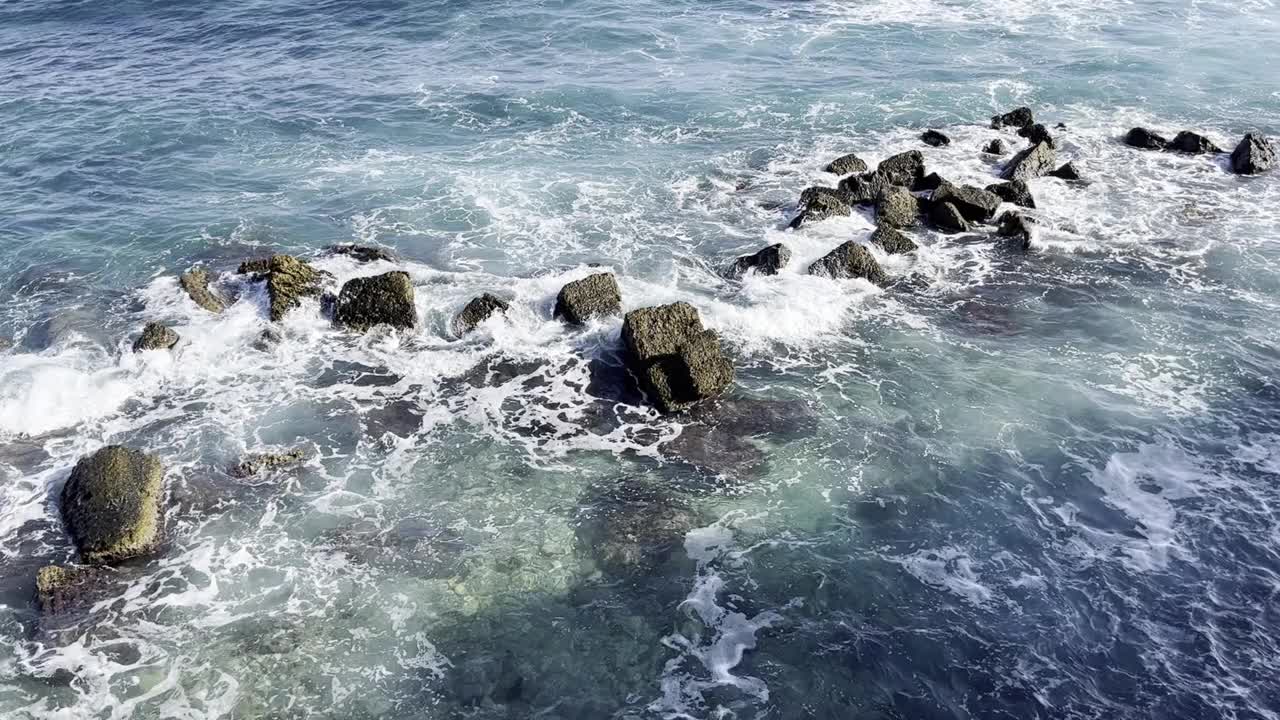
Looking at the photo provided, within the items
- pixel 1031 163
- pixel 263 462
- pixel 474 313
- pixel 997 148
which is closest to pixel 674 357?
pixel 474 313

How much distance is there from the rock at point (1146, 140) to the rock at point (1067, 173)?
13.2ft

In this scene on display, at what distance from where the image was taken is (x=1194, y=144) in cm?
2947

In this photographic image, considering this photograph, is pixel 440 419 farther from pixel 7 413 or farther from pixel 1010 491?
pixel 1010 491

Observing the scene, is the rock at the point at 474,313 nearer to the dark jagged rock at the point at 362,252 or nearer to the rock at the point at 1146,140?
the dark jagged rock at the point at 362,252

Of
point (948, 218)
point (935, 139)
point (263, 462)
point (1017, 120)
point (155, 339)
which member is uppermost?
point (1017, 120)

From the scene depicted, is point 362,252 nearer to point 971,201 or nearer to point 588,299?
point 588,299

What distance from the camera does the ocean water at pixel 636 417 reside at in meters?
13.0

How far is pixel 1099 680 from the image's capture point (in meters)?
12.6

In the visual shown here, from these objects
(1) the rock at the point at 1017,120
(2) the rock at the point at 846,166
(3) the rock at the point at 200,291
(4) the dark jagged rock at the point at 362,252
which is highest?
(1) the rock at the point at 1017,120

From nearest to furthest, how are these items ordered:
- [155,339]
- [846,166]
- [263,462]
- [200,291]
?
[263,462] → [155,339] → [200,291] → [846,166]

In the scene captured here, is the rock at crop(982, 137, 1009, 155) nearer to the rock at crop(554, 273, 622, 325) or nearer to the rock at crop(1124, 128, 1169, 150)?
the rock at crop(1124, 128, 1169, 150)

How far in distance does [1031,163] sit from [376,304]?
68.7 feet

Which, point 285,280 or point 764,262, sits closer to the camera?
point 285,280

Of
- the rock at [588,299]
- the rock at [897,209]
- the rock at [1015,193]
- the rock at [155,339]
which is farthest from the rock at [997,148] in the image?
the rock at [155,339]
